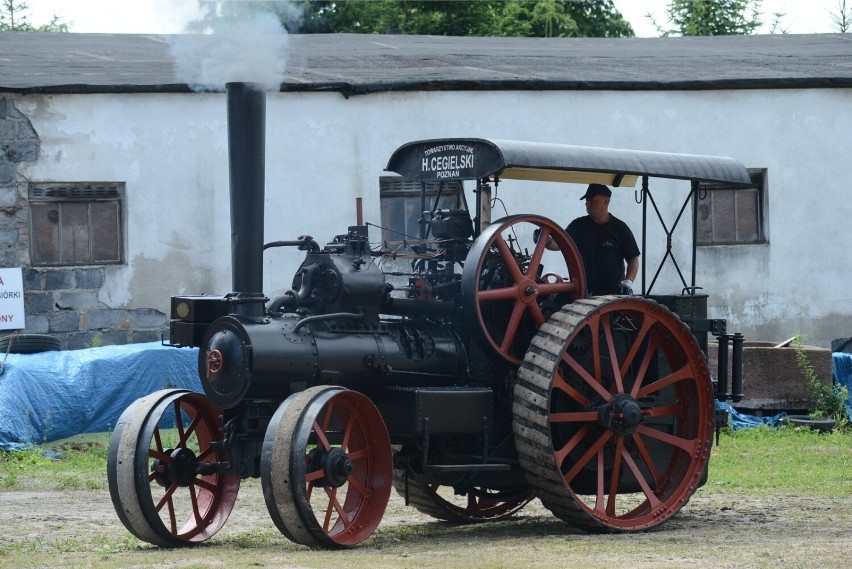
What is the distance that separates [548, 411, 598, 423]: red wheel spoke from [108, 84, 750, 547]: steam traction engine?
0.05 feet

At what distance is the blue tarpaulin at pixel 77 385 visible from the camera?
12398mm

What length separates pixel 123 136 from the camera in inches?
561

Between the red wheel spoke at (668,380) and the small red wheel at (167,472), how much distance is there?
7.98ft

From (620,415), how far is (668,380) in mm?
514

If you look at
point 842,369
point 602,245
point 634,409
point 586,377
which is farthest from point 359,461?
point 842,369

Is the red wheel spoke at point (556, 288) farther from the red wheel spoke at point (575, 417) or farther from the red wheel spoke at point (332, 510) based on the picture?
the red wheel spoke at point (332, 510)

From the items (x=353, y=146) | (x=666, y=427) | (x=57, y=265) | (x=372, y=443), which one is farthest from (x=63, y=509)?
(x=353, y=146)

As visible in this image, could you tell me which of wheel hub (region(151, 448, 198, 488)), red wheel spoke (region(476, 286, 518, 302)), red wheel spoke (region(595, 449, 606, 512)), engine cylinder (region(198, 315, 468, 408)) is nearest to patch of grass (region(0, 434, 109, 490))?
wheel hub (region(151, 448, 198, 488))

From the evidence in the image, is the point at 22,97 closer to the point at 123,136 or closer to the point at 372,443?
the point at 123,136

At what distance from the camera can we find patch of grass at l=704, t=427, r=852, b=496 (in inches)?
426

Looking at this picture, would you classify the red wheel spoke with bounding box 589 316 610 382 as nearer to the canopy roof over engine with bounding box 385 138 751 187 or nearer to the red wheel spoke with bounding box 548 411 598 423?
the red wheel spoke with bounding box 548 411 598 423

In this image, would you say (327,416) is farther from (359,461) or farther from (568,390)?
(568,390)

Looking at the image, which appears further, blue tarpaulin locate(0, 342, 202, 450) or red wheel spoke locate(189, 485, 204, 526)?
blue tarpaulin locate(0, 342, 202, 450)

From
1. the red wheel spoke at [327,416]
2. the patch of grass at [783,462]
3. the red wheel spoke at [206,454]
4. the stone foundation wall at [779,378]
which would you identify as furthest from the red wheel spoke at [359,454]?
the stone foundation wall at [779,378]
